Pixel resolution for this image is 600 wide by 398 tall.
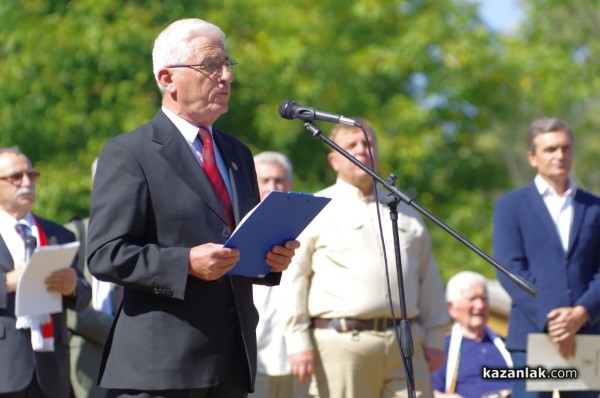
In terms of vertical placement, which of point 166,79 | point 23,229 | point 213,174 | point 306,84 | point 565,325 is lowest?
point 565,325

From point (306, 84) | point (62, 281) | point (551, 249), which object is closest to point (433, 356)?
point (551, 249)

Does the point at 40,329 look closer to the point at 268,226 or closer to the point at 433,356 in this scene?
the point at 433,356

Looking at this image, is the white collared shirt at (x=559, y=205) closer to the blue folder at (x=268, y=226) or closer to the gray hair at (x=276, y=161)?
the gray hair at (x=276, y=161)

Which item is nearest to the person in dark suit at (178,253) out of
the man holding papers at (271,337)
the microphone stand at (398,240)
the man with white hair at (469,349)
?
the microphone stand at (398,240)

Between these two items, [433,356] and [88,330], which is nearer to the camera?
[433,356]

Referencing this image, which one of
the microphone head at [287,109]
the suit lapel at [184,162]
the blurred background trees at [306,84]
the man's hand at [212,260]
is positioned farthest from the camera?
the blurred background trees at [306,84]

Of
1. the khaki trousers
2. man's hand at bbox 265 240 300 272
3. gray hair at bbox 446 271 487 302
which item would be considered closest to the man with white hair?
gray hair at bbox 446 271 487 302

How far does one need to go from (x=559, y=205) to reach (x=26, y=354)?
Result: 3119 millimetres

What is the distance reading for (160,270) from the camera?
4109 mm

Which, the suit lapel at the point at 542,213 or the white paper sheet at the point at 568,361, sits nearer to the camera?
the white paper sheet at the point at 568,361

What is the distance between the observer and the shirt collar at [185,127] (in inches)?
Result: 176

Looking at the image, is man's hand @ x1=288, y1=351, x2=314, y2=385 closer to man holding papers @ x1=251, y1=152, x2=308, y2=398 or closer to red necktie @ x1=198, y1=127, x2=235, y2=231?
man holding papers @ x1=251, y1=152, x2=308, y2=398

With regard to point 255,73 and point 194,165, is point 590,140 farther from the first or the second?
point 194,165

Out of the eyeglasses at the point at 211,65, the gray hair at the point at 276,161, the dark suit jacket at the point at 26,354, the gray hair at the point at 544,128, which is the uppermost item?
the gray hair at the point at 544,128
